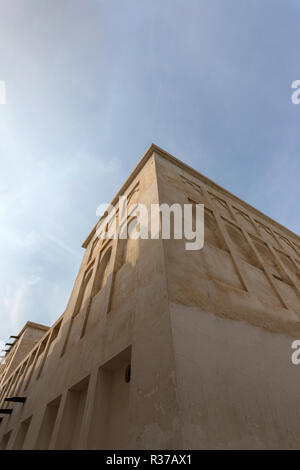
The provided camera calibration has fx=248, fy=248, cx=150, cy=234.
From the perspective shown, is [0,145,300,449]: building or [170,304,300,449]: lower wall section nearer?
[170,304,300,449]: lower wall section

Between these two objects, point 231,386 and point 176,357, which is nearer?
point 176,357

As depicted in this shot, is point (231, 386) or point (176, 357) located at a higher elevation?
point (176, 357)

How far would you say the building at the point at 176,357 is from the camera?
2.39 metres

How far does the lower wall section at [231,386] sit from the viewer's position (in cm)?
228

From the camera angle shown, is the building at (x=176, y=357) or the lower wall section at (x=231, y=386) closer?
the lower wall section at (x=231, y=386)

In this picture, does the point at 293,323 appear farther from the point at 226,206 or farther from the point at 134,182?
the point at 134,182

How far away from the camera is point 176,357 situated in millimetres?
2547

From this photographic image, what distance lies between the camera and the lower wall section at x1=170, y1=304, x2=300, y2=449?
228cm

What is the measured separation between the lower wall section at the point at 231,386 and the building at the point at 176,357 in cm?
1

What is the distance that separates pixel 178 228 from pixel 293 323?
276cm

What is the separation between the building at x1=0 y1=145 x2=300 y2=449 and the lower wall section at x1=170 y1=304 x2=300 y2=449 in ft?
0.04

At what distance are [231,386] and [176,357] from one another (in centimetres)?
75

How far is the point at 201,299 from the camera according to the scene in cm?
344
